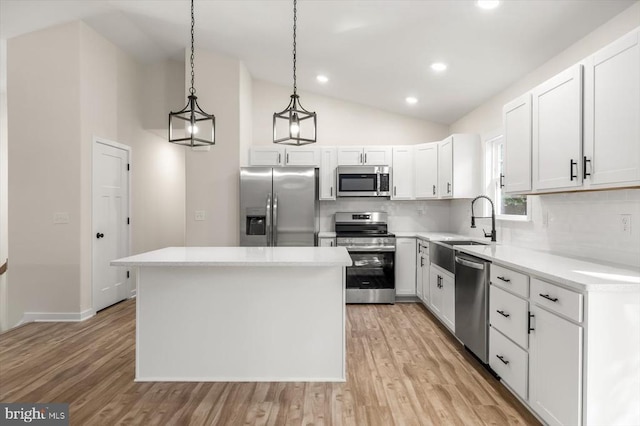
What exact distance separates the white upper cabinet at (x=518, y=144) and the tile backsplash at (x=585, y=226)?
0.32m

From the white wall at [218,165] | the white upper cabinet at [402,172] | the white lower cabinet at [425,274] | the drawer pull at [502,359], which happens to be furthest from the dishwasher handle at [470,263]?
the white wall at [218,165]

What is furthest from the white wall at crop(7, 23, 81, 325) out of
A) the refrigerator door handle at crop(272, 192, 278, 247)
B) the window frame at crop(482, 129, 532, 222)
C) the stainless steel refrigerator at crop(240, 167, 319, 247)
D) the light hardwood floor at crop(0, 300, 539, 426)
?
the window frame at crop(482, 129, 532, 222)

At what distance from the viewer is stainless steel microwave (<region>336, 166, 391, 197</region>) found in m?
5.12

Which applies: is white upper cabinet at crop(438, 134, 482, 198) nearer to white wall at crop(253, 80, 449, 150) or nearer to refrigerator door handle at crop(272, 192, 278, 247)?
white wall at crop(253, 80, 449, 150)

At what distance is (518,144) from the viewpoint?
3027 mm

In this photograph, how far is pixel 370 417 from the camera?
2.25 meters

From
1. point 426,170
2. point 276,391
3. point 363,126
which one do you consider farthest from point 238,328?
point 363,126

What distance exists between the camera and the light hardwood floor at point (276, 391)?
7.39 ft

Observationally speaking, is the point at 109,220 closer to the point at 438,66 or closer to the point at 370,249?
the point at 370,249

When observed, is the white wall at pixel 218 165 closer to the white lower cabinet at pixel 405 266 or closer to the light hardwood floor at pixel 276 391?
the light hardwood floor at pixel 276 391

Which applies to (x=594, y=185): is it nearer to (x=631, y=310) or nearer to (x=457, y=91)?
(x=631, y=310)

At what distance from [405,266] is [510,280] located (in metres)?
2.54

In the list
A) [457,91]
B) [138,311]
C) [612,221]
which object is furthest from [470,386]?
[457,91]

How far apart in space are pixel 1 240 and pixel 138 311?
4904 mm
